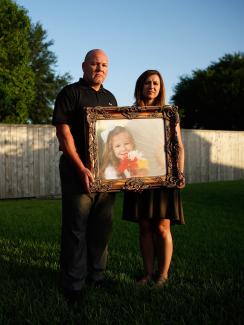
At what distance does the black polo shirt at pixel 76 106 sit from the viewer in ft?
10.4

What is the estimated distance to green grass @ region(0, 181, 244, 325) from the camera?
113 inches

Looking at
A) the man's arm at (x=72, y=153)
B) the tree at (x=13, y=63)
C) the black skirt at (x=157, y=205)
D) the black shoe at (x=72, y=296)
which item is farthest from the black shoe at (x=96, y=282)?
the tree at (x=13, y=63)

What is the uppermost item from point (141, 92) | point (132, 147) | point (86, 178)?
point (141, 92)

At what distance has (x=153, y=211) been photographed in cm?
351

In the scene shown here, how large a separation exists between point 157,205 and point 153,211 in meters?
0.06

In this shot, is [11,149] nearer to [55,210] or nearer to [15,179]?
[15,179]

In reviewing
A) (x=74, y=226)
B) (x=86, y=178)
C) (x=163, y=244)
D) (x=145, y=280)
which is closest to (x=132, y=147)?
(x=86, y=178)

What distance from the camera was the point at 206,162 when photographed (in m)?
16.2

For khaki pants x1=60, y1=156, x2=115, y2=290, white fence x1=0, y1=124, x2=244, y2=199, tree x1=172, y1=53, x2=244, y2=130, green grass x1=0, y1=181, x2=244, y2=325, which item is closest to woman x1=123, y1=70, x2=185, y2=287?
green grass x1=0, y1=181, x2=244, y2=325

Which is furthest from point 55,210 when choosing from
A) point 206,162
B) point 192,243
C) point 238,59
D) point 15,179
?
point 238,59

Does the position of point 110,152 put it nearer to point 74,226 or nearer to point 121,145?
point 121,145

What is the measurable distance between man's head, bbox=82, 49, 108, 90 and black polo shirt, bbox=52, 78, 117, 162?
3.1 inches

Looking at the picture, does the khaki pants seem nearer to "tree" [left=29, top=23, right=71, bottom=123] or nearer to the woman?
the woman

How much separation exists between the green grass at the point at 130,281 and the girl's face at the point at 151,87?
1.57 m
